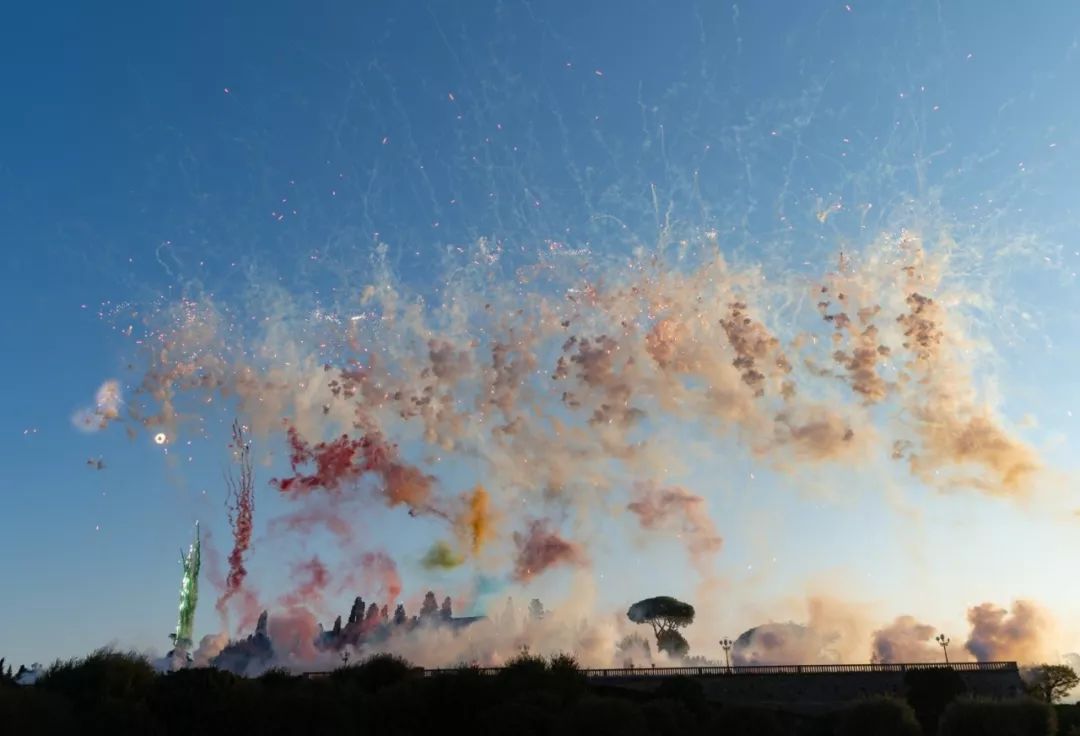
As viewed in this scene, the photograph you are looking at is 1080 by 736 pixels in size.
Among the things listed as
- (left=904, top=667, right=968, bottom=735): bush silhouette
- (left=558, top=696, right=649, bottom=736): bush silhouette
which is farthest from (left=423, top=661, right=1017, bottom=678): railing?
(left=558, top=696, right=649, bottom=736): bush silhouette

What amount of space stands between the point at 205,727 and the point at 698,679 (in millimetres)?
67352

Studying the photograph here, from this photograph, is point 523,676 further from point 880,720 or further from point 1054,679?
point 1054,679

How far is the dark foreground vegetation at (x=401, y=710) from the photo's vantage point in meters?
51.5

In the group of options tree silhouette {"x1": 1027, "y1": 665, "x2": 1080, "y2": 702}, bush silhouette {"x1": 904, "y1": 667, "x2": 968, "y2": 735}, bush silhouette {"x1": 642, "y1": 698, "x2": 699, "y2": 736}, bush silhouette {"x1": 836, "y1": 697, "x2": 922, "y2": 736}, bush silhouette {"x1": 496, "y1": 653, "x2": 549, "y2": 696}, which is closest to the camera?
bush silhouette {"x1": 836, "y1": 697, "x2": 922, "y2": 736}

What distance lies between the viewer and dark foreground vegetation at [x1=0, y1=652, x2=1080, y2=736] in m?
A: 51.5

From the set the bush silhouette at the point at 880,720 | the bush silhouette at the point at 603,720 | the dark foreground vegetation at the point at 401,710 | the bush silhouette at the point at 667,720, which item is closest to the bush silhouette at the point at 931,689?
the dark foreground vegetation at the point at 401,710

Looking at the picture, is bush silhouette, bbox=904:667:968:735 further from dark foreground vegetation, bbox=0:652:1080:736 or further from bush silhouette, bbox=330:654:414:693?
bush silhouette, bbox=330:654:414:693

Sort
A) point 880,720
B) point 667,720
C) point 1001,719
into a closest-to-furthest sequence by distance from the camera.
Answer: point 1001,719
point 880,720
point 667,720

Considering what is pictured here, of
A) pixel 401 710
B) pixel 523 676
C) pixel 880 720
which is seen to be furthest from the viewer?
pixel 523 676

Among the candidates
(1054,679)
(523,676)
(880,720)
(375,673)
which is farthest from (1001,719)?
(1054,679)

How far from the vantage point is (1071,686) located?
136 metres

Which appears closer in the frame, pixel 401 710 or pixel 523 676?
pixel 401 710

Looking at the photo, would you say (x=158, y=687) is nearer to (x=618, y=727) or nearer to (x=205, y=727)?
(x=205, y=727)

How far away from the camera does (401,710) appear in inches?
2426
